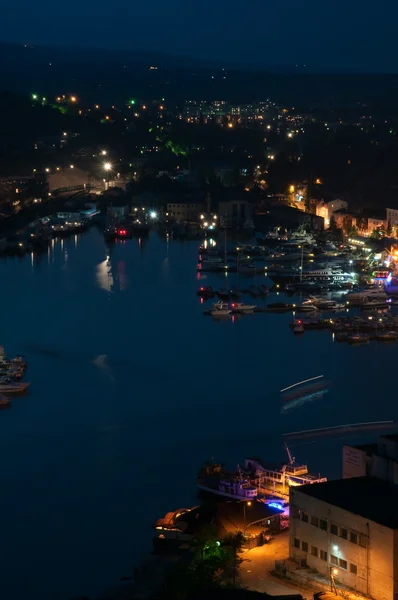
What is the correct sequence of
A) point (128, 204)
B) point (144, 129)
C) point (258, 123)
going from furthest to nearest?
point (258, 123) < point (144, 129) < point (128, 204)

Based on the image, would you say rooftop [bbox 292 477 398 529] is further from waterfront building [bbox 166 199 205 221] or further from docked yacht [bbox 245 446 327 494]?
waterfront building [bbox 166 199 205 221]

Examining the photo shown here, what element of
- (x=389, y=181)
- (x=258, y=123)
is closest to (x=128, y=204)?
(x=389, y=181)

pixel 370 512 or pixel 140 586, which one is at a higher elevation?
pixel 370 512

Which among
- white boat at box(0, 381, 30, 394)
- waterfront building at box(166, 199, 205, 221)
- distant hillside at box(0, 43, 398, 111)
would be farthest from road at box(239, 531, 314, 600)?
distant hillside at box(0, 43, 398, 111)

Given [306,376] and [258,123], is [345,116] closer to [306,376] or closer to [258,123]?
[258,123]

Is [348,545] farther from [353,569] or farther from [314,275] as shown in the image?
[314,275]

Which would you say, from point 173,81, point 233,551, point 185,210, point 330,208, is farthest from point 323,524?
point 173,81

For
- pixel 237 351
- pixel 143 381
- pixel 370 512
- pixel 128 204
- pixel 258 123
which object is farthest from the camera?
pixel 258 123

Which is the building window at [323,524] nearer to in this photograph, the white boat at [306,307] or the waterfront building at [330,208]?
the white boat at [306,307]
